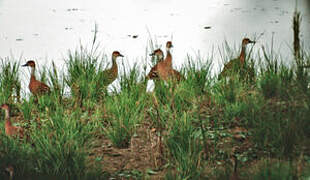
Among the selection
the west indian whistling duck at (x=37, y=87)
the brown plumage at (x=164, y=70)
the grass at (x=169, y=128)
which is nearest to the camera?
the grass at (x=169, y=128)

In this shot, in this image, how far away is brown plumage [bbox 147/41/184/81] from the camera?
5.49 m

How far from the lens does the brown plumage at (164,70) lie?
18.0ft

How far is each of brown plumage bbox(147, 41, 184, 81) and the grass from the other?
0.39 feet

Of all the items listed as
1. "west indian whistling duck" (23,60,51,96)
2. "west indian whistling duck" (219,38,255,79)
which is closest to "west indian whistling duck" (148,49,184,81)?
"west indian whistling duck" (219,38,255,79)

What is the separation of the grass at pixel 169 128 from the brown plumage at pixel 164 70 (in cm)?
12

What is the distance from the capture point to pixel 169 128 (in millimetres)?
4656

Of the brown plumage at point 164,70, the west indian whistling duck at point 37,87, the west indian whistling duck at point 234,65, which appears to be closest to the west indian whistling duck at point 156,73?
the brown plumage at point 164,70

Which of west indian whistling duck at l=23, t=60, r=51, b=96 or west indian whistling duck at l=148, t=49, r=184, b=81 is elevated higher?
west indian whistling duck at l=148, t=49, r=184, b=81

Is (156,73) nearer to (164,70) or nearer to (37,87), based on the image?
(164,70)

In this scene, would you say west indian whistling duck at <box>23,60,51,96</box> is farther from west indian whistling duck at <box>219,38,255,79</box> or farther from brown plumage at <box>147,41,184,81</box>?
west indian whistling duck at <box>219,38,255,79</box>

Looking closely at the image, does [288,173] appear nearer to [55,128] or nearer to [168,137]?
[168,137]

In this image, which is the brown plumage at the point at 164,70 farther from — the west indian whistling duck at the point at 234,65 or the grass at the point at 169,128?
the west indian whistling duck at the point at 234,65

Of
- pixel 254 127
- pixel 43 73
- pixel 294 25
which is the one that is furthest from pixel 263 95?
pixel 43 73

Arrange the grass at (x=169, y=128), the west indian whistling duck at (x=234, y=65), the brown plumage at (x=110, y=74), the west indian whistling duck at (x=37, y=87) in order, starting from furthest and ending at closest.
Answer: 1. the brown plumage at (x=110, y=74)
2. the west indian whistling duck at (x=37, y=87)
3. the west indian whistling duck at (x=234, y=65)
4. the grass at (x=169, y=128)
